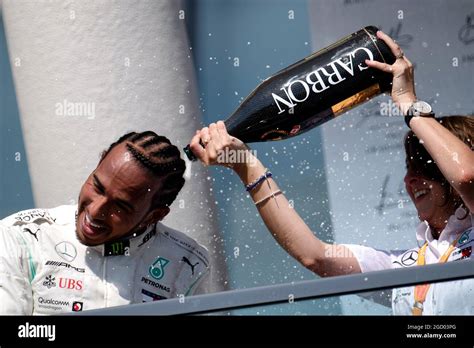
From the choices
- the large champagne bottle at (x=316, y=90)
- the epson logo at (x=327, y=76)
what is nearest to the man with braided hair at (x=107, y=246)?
the large champagne bottle at (x=316, y=90)

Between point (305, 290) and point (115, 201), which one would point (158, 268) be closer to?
point (115, 201)

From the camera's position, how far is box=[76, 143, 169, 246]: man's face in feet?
6.11

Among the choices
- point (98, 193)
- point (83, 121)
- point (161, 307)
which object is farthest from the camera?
point (83, 121)

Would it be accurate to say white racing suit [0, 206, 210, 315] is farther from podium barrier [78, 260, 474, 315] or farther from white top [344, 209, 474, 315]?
white top [344, 209, 474, 315]

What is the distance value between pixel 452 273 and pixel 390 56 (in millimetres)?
515

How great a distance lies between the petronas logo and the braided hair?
0.11 m

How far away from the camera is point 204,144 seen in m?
1.93

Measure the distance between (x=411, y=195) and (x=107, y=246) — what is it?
63cm
